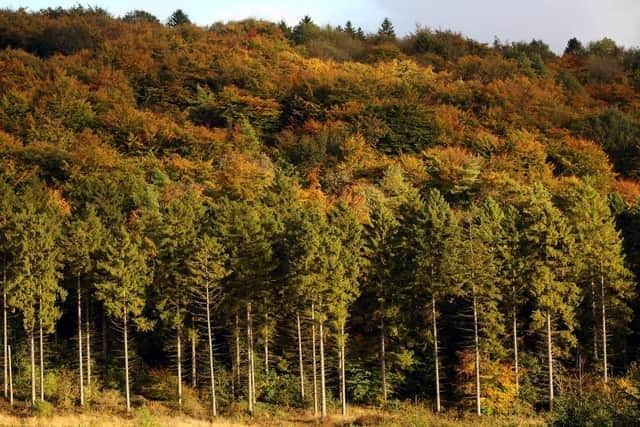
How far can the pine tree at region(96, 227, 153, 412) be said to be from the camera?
35.3 meters

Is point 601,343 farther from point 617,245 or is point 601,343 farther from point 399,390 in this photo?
point 399,390

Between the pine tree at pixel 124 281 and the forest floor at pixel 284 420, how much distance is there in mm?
2745

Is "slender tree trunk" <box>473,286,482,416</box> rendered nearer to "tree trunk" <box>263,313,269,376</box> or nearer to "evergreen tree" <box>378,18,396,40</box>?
"tree trunk" <box>263,313,269,376</box>

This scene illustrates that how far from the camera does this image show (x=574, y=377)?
129 feet

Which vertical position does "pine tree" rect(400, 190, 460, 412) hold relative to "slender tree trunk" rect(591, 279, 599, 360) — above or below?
above

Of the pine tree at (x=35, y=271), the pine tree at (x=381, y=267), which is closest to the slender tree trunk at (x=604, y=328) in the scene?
the pine tree at (x=381, y=267)

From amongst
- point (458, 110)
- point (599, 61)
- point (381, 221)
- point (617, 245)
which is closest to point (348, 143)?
point (458, 110)

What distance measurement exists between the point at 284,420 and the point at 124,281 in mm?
10548

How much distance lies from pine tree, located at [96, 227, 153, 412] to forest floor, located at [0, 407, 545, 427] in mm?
2745

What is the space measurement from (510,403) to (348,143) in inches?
1433

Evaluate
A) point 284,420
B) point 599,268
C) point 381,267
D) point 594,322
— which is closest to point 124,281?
point 284,420

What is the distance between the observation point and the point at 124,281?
35.5 m

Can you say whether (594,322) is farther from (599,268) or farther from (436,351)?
(436,351)

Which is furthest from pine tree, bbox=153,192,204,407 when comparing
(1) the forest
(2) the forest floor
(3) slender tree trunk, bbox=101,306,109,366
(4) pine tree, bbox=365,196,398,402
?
(4) pine tree, bbox=365,196,398,402
